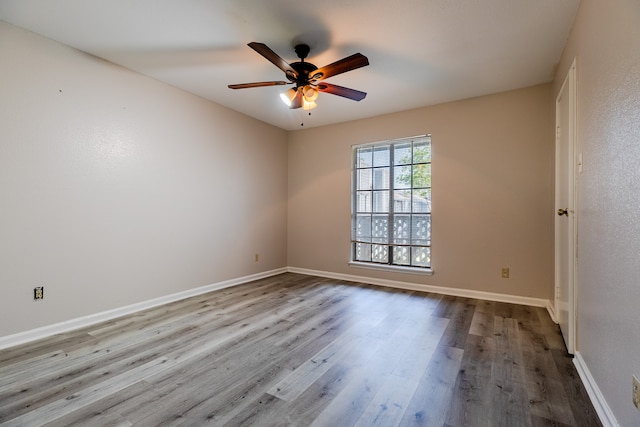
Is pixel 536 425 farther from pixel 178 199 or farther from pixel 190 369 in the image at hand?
pixel 178 199

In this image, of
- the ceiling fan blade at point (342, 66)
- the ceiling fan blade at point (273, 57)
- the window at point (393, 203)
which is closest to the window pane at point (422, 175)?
the window at point (393, 203)

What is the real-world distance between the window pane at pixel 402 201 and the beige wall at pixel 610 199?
2.26 meters

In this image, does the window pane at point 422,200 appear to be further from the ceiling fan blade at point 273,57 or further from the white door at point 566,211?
the ceiling fan blade at point 273,57

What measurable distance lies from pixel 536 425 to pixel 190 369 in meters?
1.97

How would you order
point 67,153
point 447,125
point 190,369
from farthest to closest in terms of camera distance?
1. point 447,125
2. point 67,153
3. point 190,369

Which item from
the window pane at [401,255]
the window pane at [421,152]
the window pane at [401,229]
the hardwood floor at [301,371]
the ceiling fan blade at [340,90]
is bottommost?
the hardwood floor at [301,371]

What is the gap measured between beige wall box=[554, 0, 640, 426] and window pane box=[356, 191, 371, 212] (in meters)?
2.74

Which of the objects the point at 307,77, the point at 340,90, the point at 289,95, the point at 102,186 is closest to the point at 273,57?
the point at 307,77

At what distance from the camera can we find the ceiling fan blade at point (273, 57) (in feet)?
6.68

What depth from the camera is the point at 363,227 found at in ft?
15.0

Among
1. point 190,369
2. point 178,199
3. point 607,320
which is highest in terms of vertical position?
point 178,199

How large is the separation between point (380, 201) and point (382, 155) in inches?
27.0

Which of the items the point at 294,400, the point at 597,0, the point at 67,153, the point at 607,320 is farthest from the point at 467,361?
the point at 67,153

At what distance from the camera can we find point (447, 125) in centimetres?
379
